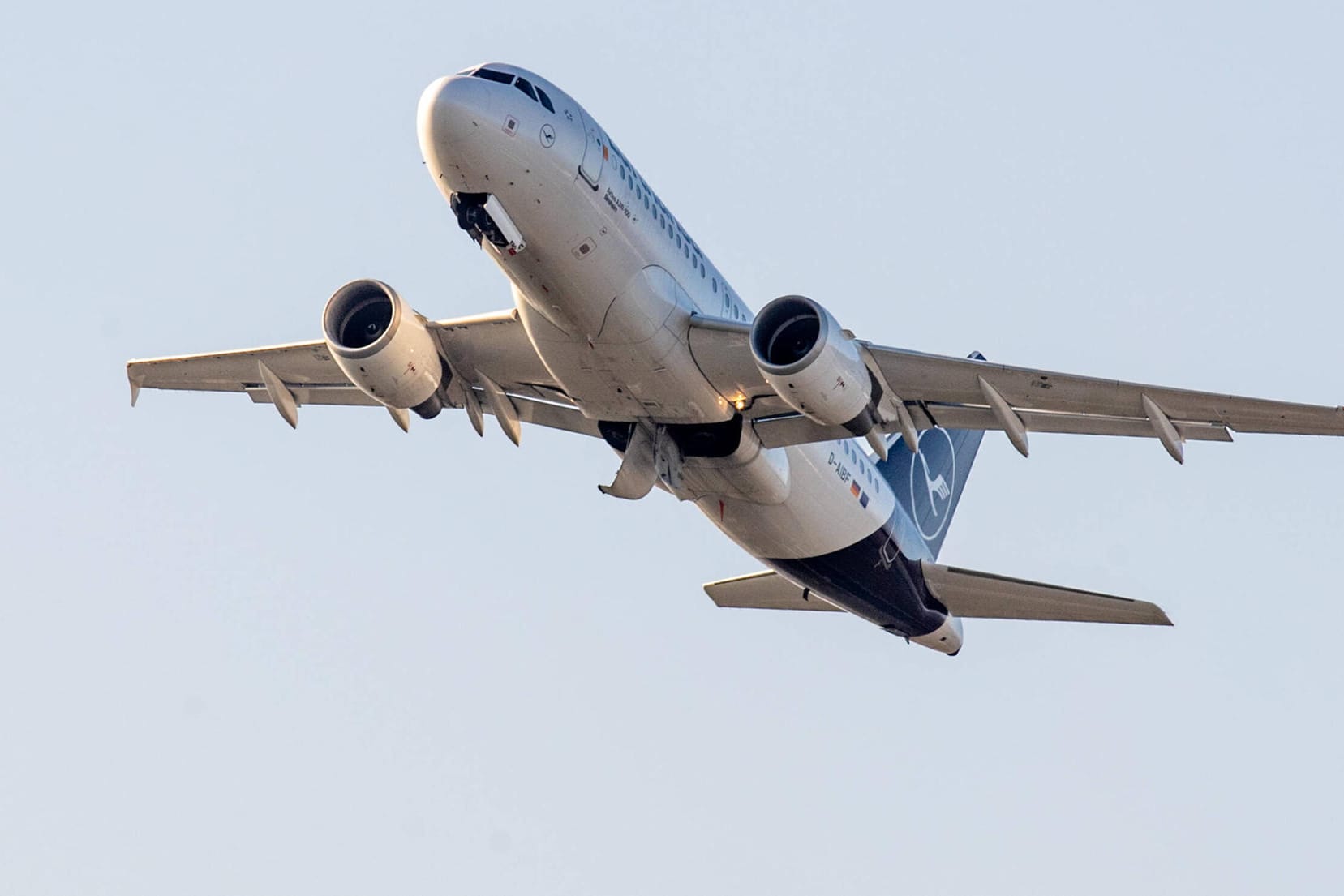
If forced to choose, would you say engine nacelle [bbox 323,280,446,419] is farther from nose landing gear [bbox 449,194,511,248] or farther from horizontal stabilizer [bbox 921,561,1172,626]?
horizontal stabilizer [bbox 921,561,1172,626]

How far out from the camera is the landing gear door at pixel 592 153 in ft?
91.0

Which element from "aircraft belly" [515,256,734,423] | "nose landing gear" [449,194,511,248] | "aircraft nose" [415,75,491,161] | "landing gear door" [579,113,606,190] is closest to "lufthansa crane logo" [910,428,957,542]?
"aircraft belly" [515,256,734,423]

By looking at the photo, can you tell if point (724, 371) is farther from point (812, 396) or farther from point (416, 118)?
point (416, 118)

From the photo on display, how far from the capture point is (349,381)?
110 feet

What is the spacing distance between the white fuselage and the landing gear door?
0.9 inches

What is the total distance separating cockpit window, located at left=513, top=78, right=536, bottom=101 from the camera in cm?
2738

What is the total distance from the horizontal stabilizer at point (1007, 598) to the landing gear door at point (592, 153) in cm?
1252

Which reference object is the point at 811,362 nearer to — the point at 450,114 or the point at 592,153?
the point at 592,153

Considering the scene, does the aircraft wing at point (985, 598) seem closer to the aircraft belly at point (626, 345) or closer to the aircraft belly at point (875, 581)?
the aircraft belly at point (875, 581)

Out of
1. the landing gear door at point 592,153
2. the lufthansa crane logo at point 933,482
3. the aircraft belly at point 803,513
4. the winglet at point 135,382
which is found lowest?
the lufthansa crane logo at point 933,482

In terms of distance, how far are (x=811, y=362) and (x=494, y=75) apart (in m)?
6.07

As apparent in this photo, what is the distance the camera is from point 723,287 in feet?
103

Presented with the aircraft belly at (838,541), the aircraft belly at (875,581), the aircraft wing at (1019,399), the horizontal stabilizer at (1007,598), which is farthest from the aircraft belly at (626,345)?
the horizontal stabilizer at (1007,598)

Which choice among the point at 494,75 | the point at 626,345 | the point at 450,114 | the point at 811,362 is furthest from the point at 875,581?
the point at 450,114
